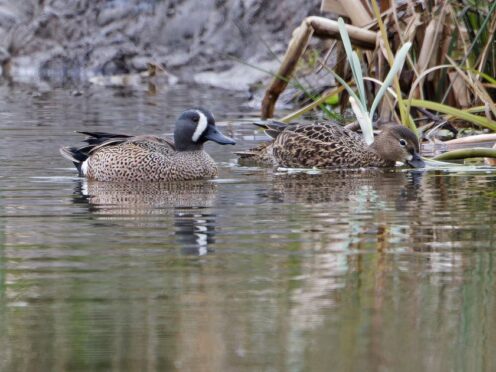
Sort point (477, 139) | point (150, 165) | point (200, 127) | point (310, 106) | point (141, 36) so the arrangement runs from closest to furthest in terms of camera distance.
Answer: point (150, 165) < point (477, 139) < point (200, 127) < point (310, 106) < point (141, 36)

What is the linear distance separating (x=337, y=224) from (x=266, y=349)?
8.93 feet

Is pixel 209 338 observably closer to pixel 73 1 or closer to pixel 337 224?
pixel 337 224

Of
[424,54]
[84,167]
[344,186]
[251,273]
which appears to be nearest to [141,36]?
[424,54]

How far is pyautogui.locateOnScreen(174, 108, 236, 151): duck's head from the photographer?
9695 mm

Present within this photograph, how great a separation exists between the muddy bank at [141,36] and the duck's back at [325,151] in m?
8.92

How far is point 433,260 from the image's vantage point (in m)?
5.88

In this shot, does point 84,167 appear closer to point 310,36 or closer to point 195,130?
point 195,130

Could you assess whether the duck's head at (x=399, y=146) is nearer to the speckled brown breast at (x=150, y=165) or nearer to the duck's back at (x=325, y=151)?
the duck's back at (x=325, y=151)

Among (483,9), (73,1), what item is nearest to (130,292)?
(483,9)

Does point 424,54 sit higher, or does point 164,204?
point 424,54

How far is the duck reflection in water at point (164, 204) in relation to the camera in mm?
6672

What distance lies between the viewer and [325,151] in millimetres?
10188

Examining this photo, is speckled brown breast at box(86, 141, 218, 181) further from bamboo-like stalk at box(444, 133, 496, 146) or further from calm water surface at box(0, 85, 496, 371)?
bamboo-like stalk at box(444, 133, 496, 146)

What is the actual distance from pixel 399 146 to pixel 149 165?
71.9 inches
